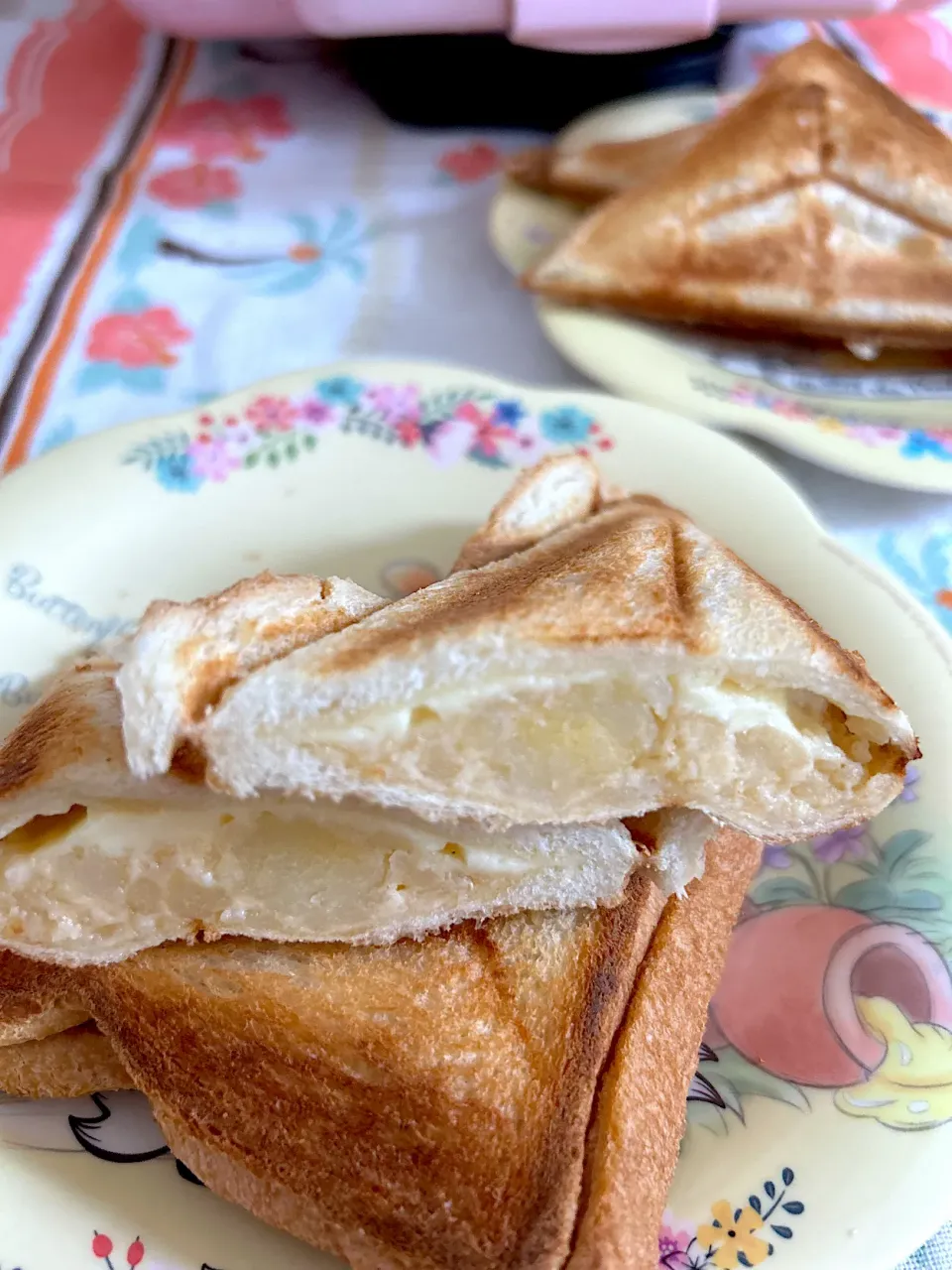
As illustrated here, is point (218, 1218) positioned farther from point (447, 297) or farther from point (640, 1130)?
point (447, 297)

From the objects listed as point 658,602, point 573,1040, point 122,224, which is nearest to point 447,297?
point 122,224

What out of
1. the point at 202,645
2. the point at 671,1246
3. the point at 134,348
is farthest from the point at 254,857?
the point at 134,348

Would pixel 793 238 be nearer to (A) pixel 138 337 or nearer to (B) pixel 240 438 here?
(B) pixel 240 438

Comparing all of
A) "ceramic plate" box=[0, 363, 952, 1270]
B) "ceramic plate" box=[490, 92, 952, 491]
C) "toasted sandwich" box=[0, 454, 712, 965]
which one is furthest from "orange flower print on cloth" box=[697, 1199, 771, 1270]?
"ceramic plate" box=[490, 92, 952, 491]

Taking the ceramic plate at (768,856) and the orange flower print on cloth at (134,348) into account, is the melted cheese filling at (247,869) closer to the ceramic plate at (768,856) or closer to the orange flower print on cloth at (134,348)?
the ceramic plate at (768,856)

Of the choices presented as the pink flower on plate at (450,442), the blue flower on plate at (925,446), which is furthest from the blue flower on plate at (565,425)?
the blue flower on plate at (925,446)

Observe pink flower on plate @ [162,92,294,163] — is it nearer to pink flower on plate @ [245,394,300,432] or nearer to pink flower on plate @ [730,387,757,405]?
pink flower on plate @ [245,394,300,432]
